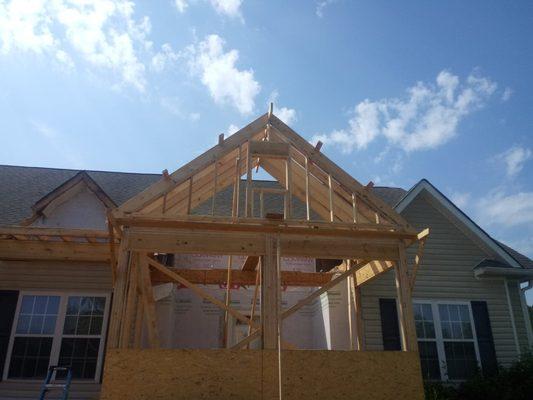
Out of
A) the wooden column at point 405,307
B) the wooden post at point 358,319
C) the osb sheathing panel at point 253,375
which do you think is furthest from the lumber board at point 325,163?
the wooden post at point 358,319

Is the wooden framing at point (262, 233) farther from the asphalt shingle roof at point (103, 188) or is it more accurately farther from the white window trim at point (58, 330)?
the asphalt shingle roof at point (103, 188)

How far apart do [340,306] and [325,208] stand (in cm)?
331

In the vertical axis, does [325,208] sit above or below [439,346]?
above

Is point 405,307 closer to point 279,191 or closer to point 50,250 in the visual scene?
point 279,191

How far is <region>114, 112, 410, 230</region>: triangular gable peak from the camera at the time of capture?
8.55m

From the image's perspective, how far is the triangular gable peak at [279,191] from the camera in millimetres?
8555

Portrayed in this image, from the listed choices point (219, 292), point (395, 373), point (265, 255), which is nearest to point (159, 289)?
point (219, 292)

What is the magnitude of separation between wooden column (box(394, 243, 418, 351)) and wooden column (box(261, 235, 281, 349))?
2.31 meters

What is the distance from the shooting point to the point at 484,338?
1225cm

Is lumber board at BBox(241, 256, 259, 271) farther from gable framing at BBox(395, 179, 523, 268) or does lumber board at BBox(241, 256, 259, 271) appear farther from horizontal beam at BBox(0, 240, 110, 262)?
gable framing at BBox(395, 179, 523, 268)

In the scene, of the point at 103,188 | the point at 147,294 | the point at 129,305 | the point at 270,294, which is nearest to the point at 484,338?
the point at 270,294

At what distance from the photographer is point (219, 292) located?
14211mm

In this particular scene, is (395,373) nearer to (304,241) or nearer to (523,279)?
(304,241)

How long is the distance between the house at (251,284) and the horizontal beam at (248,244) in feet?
0.09
